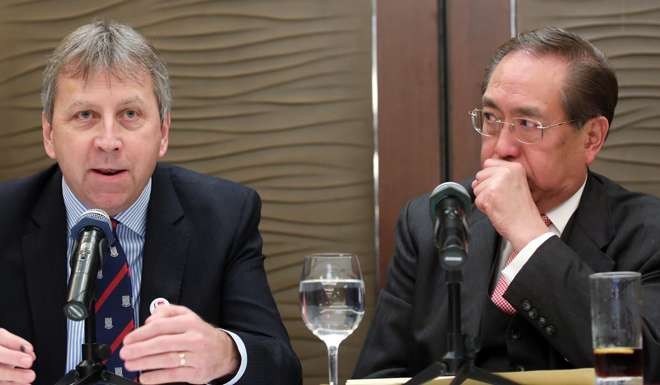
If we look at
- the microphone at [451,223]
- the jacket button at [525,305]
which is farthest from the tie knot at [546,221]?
the microphone at [451,223]

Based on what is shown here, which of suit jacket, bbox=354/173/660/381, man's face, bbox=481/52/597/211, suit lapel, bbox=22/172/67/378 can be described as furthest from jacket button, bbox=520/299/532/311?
suit lapel, bbox=22/172/67/378

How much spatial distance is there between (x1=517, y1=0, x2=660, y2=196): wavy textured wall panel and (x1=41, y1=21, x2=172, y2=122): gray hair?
4.77ft

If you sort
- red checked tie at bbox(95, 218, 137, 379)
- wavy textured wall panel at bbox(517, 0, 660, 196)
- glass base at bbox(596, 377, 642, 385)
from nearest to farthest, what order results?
glass base at bbox(596, 377, 642, 385) < red checked tie at bbox(95, 218, 137, 379) < wavy textured wall panel at bbox(517, 0, 660, 196)

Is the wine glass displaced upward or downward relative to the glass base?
upward

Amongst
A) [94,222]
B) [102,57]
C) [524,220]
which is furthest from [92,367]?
[524,220]

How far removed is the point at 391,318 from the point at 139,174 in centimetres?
73

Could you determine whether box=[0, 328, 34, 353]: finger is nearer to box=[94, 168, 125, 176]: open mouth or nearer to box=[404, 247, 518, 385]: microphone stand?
box=[94, 168, 125, 176]: open mouth

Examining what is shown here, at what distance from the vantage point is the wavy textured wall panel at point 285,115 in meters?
3.53

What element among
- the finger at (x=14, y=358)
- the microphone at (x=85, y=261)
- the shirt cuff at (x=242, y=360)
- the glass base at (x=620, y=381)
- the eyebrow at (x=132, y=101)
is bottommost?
the shirt cuff at (x=242, y=360)

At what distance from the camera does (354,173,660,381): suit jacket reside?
221 centimetres

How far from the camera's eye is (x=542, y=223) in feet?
7.70

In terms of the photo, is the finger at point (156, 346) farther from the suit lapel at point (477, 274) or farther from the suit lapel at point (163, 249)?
the suit lapel at point (477, 274)

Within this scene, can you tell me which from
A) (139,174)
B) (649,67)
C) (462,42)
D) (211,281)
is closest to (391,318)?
Result: (211,281)

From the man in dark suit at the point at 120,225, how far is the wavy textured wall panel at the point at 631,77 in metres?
1.44
